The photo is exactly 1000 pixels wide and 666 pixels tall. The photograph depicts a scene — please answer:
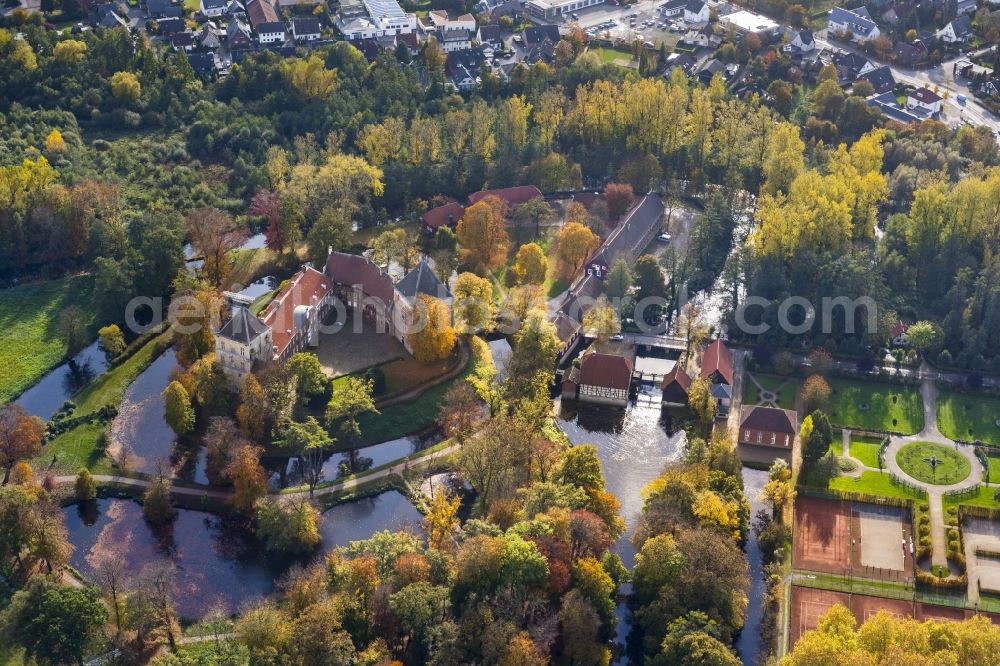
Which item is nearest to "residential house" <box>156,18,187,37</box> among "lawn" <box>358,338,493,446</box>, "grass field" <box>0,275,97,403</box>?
"grass field" <box>0,275,97,403</box>

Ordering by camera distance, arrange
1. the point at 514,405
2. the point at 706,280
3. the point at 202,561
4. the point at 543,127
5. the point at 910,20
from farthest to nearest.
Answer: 1. the point at 910,20
2. the point at 543,127
3. the point at 706,280
4. the point at 514,405
5. the point at 202,561

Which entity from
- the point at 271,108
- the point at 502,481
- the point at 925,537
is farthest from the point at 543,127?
the point at 925,537

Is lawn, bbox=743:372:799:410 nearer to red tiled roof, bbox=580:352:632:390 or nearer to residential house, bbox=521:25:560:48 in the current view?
red tiled roof, bbox=580:352:632:390

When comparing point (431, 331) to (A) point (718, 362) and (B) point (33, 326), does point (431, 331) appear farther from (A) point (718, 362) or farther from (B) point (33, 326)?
(B) point (33, 326)

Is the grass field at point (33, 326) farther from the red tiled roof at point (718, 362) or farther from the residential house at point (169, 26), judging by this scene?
the residential house at point (169, 26)

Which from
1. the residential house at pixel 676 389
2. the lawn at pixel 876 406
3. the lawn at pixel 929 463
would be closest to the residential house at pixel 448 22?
the residential house at pixel 676 389

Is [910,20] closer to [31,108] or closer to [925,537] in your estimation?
[925,537]
